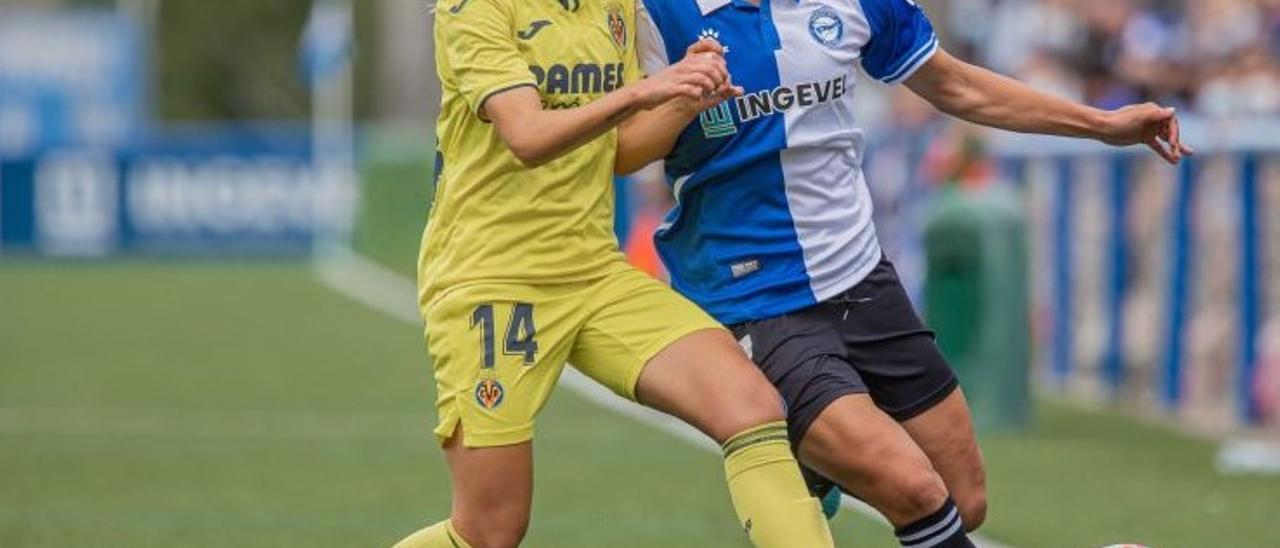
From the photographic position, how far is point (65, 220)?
1451 inches

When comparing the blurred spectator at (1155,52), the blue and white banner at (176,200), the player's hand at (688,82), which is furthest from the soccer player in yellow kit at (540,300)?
the blue and white banner at (176,200)

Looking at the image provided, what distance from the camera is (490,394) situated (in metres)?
6.92

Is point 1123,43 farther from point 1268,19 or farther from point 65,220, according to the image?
point 65,220

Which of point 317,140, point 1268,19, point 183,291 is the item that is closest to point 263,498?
point 1268,19

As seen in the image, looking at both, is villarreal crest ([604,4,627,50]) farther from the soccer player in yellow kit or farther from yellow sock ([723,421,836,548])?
yellow sock ([723,421,836,548])

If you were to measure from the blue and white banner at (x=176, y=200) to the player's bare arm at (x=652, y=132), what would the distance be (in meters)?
29.9

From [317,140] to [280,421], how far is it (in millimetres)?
23453

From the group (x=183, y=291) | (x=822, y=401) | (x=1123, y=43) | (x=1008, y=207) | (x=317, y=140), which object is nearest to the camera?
(x=822, y=401)

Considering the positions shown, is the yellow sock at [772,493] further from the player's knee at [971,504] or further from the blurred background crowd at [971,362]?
the blurred background crowd at [971,362]

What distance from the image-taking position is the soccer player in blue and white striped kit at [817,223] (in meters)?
7.11

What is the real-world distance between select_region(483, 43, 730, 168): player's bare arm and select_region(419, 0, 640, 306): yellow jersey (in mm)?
Result: 181

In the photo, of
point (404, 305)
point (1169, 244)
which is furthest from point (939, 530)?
point (404, 305)

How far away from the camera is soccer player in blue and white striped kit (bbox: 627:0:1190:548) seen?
7.11 meters

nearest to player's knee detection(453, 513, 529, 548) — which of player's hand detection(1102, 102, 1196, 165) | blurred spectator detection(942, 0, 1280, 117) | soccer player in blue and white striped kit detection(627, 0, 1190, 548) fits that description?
soccer player in blue and white striped kit detection(627, 0, 1190, 548)
